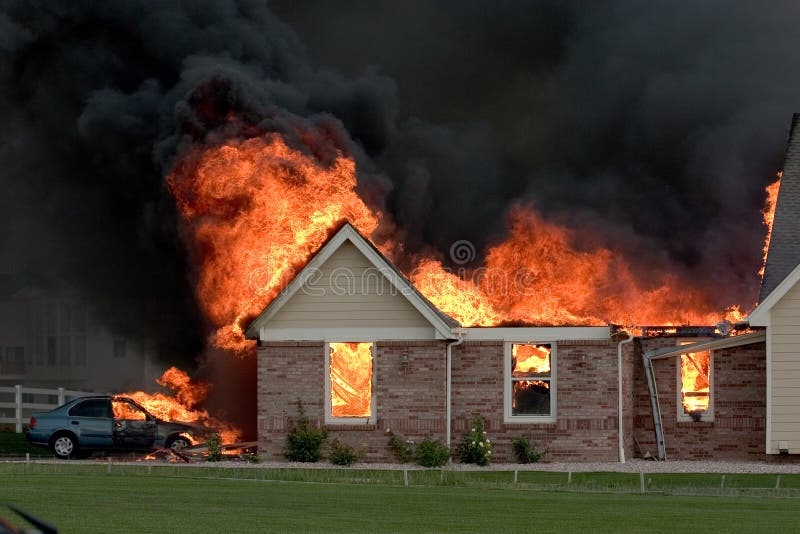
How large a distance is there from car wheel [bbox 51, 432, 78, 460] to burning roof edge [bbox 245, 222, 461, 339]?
4877 mm

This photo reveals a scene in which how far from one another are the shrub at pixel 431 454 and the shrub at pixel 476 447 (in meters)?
0.44

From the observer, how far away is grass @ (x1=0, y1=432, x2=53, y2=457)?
30.5 meters

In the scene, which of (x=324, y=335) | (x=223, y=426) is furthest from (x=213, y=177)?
(x=324, y=335)

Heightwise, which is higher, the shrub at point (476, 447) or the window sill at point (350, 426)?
the window sill at point (350, 426)

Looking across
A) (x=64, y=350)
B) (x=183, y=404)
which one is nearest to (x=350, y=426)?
(x=183, y=404)

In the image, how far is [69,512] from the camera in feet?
55.7

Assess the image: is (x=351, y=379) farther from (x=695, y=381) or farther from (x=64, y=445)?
(x=695, y=381)

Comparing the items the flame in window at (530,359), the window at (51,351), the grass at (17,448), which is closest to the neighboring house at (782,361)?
the flame in window at (530,359)

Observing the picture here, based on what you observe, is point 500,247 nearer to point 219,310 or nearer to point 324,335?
point 219,310

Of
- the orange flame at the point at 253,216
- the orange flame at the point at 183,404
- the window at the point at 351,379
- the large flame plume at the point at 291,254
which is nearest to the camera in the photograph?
the window at the point at 351,379

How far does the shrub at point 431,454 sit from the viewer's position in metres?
27.1

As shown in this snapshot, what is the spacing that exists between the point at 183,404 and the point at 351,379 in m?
8.30

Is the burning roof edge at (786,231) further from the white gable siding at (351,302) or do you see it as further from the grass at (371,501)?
the white gable siding at (351,302)

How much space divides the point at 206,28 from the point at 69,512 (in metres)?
31.9
